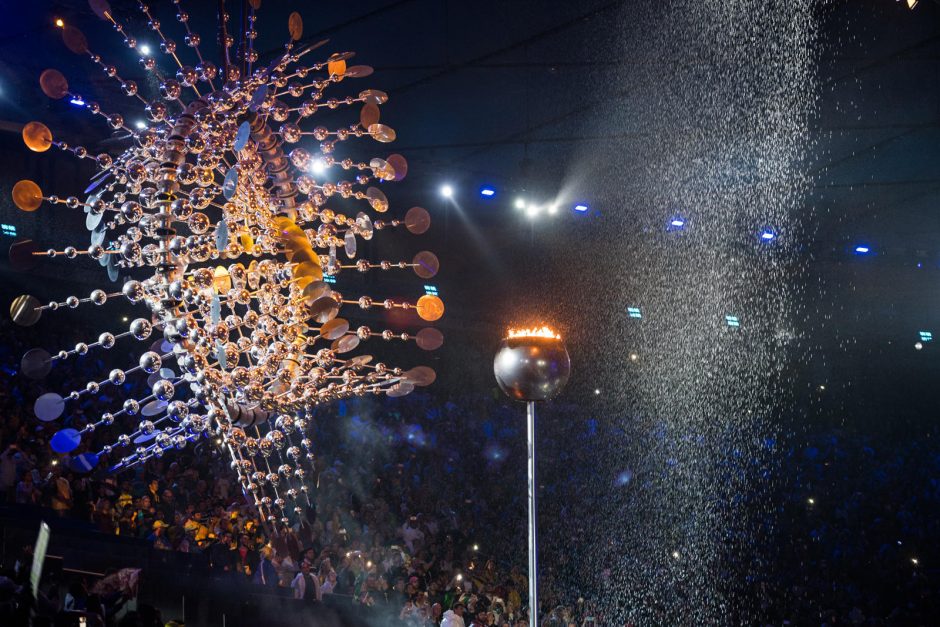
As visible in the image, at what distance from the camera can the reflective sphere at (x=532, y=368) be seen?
2607mm

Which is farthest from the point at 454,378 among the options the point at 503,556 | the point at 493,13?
the point at 493,13

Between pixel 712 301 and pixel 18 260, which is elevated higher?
pixel 712 301

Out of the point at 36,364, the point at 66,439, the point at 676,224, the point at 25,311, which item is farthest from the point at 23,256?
the point at 676,224

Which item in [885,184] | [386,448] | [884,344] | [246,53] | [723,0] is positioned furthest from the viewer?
[884,344]

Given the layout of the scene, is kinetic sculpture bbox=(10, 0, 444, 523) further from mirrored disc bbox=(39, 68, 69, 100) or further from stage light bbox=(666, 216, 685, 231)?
stage light bbox=(666, 216, 685, 231)

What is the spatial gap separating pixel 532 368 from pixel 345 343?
793mm

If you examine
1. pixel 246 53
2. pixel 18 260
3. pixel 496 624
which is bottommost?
pixel 496 624

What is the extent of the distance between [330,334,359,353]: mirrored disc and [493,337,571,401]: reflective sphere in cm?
64

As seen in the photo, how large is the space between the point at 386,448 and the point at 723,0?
5280 millimetres

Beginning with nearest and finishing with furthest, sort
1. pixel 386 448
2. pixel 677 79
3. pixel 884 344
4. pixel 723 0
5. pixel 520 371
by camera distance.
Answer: pixel 520 371 < pixel 723 0 < pixel 677 79 < pixel 386 448 < pixel 884 344

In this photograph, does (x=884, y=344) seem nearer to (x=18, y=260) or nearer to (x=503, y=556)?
(x=503, y=556)

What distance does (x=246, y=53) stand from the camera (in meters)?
2.86

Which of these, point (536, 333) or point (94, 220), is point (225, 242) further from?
point (536, 333)

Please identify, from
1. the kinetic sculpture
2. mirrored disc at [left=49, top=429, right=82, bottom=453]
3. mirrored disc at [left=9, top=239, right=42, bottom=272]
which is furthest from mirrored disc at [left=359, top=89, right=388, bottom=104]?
mirrored disc at [left=49, top=429, right=82, bottom=453]
